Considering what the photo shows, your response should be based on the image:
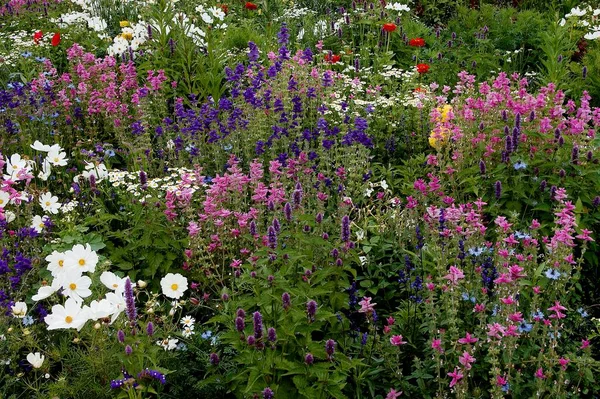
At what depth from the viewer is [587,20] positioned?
23.4 ft

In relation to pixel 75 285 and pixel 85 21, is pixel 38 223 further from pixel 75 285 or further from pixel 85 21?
pixel 85 21

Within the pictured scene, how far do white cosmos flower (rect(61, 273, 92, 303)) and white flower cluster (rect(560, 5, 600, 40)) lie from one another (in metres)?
5.56

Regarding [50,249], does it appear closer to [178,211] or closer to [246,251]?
[178,211]

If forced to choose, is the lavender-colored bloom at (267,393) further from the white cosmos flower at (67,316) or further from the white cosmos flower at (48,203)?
the white cosmos flower at (48,203)

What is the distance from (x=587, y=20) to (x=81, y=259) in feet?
19.9

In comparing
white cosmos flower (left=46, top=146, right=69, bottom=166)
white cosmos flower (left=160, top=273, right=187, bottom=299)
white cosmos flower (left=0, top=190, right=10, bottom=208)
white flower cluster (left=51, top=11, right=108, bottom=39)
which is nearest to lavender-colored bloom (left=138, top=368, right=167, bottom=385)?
white cosmos flower (left=160, top=273, right=187, bottom=299)

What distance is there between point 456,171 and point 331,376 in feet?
6.28

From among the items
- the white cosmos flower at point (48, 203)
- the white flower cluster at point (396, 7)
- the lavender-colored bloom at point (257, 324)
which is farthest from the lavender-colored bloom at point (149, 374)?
the white flower cluster at point (396, 7)

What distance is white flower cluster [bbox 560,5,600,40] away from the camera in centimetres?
673

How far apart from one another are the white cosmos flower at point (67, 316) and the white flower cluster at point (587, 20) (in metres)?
5.72

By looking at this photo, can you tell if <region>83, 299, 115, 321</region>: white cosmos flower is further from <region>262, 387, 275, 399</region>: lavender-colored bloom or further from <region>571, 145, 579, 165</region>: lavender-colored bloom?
<region>571, 145, 579, 165</region>: lavender-colored bloom

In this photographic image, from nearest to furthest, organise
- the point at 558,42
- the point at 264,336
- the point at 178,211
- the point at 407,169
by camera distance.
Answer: the point at 264,336
the point at 178,211
the point at 407,169
the point at 558,42

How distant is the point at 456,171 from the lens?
4230 millimetres

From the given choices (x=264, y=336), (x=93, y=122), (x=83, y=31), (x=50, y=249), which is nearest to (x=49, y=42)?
(x=83, y=31)
